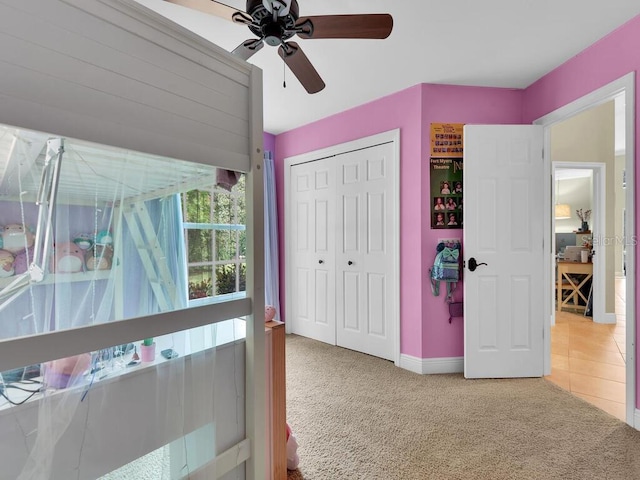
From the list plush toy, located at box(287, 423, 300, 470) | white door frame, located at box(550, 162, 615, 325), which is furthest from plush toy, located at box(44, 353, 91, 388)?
→ white door frame, located at box(550, 162, 615, 325)

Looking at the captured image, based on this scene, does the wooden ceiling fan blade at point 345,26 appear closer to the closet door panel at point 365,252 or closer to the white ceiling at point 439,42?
the white ceiling at point 439,42

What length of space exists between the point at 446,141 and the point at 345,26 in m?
1.72

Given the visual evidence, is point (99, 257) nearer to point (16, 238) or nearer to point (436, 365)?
point (16, 238)

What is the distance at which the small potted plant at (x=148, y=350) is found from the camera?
1021 mm

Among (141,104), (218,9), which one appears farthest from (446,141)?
(141,104)

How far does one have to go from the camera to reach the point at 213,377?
3.98 ft

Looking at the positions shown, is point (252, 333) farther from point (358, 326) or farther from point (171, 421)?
point (358, 326)

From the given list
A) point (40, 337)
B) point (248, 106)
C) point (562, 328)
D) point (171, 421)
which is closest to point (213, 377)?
point (171, 421)

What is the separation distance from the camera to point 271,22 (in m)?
1.42

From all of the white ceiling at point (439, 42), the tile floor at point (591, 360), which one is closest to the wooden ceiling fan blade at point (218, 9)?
the white ceiling at point (439, 42)

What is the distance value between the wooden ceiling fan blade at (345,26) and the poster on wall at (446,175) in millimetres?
1524

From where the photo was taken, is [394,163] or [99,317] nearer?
[99,317]

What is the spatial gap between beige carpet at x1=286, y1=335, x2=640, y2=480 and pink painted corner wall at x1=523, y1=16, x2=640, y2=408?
48cm

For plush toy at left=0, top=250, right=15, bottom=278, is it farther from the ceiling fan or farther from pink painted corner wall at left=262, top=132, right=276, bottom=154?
pink painted corner wall at left=262, top=132, right=276, bottom=154
